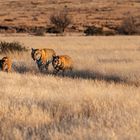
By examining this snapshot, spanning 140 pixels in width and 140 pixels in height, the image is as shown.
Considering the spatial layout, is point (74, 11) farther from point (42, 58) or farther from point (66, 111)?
point (66, 111)

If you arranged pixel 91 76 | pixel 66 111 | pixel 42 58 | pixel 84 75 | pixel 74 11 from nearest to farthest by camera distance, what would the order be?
pixel 66 111 < pixel 91 76 < pixel 84 75 < pixel 42 58 < pixel 74 11

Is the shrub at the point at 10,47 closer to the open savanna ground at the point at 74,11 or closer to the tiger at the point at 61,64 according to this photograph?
the tiger at the point at 61,64

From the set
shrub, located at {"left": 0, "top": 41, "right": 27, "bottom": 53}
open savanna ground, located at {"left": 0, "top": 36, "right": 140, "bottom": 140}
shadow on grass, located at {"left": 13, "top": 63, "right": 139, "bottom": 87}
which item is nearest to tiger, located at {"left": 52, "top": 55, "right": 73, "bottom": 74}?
shadow on grass, located at {"left": 13, "top": 63, "right": 139, "bottom": 87}

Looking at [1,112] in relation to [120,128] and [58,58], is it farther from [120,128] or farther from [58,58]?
[58,58]

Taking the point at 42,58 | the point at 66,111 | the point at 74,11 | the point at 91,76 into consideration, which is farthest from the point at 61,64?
the point at 74,11

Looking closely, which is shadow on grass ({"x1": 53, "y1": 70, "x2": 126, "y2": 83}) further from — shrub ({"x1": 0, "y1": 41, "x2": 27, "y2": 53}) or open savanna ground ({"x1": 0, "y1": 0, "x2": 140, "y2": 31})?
open savanna ground ({"x1": 0, "y1": 0, "x2": 140, "y2": 31})

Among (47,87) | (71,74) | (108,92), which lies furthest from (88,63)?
(108,92)

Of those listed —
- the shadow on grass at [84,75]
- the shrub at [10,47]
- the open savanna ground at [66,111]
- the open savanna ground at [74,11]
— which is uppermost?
the open savanna ground at [66,111]

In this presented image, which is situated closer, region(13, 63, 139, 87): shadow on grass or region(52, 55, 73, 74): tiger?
region(13, 63, 139, 87): shadow on grass

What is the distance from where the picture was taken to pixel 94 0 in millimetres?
114312

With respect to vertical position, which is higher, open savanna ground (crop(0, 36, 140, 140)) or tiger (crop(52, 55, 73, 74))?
open savanna ground (crop(0, 36, 140, 140))

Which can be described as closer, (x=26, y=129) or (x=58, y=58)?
(x=26, y=129)

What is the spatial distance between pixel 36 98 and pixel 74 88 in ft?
5.94

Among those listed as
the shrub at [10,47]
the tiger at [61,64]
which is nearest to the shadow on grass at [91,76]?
the tiger at [61,64]
